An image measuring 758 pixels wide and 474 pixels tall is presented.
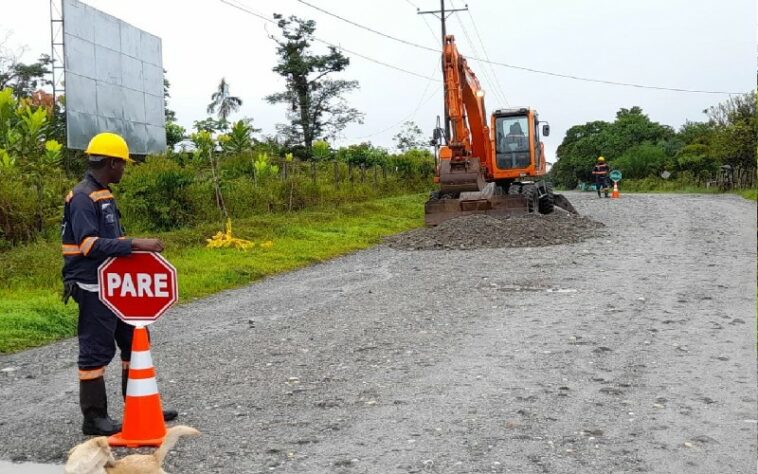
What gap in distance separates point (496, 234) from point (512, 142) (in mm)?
6910

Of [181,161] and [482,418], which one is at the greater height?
[181,161]

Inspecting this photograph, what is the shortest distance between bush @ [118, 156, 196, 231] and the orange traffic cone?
13.0m

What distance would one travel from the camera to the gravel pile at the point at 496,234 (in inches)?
611

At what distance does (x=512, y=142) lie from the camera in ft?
72.6

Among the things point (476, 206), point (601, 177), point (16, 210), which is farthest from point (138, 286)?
point (601, 177)

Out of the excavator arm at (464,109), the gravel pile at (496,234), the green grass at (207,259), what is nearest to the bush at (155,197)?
the green grass at (207,259)

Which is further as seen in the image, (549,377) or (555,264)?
(555,264)

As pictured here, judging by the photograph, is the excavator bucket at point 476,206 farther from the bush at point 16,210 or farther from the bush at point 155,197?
the bush at point 16,210

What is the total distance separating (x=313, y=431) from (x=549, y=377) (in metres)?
1.99

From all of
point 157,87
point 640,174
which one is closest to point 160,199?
point 157,87

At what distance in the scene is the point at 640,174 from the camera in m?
57.1

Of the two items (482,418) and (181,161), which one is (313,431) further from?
(181,161)

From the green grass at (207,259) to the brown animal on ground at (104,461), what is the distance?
4394mm

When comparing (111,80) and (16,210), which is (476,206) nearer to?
(16,210)
